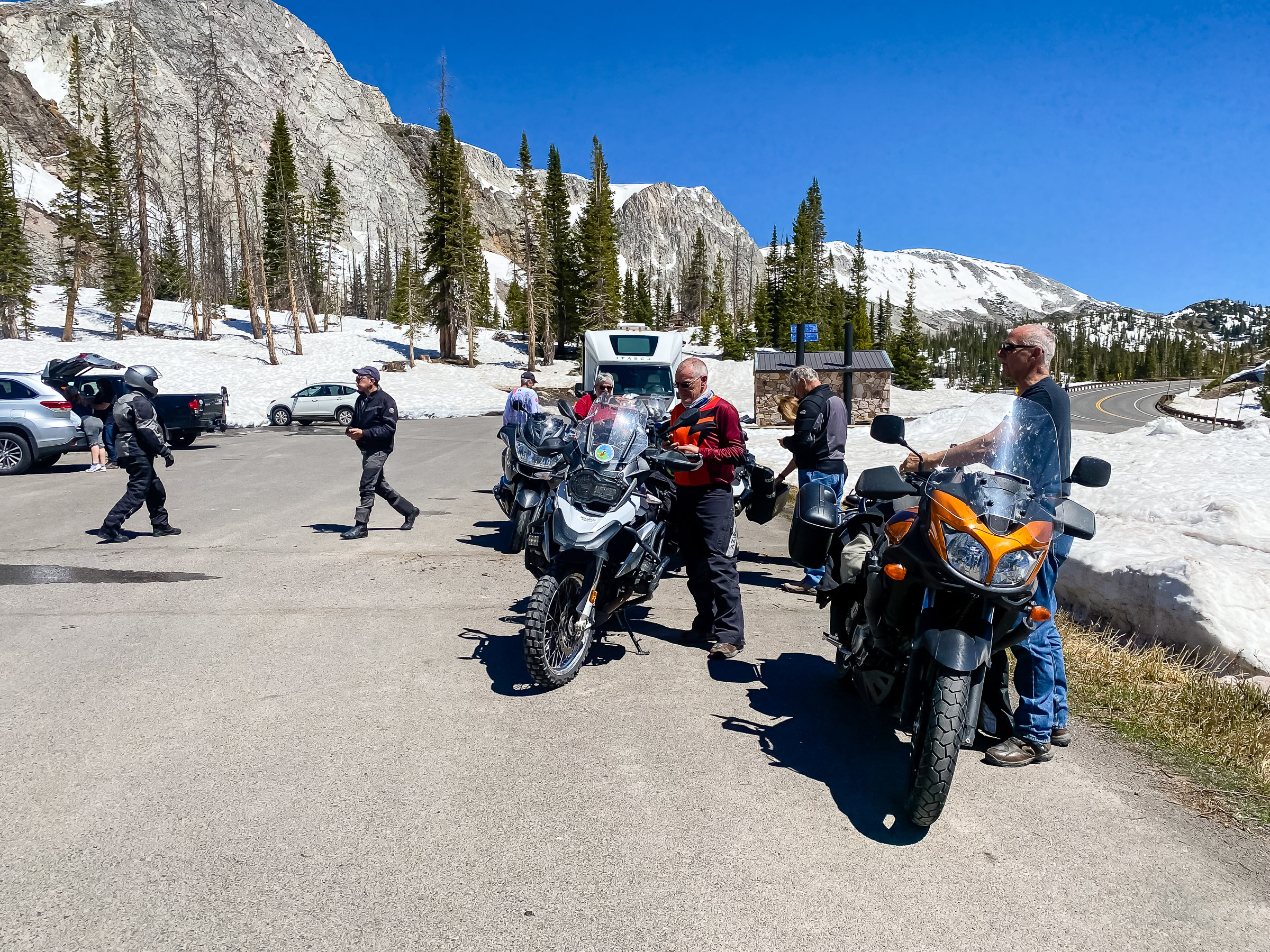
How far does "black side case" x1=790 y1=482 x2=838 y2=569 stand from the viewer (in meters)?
4.74

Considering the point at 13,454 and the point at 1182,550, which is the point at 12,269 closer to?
the point at 13,454

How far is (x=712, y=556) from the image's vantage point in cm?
571

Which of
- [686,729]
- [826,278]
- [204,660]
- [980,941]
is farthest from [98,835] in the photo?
[826,278]

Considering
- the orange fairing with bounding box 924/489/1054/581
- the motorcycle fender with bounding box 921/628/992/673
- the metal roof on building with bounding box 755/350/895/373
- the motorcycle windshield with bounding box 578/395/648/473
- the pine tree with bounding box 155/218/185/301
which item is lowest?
the motorcycle fender with bounding box 921/628/992/673

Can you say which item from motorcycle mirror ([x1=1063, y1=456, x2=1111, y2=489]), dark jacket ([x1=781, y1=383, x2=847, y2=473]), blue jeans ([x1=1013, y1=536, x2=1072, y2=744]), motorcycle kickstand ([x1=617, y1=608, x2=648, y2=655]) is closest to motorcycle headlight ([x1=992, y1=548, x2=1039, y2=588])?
motorcycle mirror ([x1=1063, y1=456, x2=1111, y2=489])

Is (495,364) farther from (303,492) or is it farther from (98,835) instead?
(98,835)

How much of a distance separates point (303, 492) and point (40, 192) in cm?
9738

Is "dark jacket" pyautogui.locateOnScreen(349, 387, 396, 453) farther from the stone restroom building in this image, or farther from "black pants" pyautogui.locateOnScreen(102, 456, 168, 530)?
the stone restroom building

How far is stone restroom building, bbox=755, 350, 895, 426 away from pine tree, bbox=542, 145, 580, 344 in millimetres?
33652

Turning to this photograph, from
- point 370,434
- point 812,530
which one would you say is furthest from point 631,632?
point 370,434

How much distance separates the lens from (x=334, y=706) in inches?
176

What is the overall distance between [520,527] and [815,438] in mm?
2976

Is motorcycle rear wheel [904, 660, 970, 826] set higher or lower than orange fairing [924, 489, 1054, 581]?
lower

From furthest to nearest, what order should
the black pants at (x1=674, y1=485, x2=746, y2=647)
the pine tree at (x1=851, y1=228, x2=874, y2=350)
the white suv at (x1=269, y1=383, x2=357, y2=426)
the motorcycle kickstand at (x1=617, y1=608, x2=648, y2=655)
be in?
the pine tree at (x1=851, y1=228, x2=874, y2=350), the white suv at (x1=269, y1=383, x2=357, y2=426), the black pants at (x1=674, y1=485, x2=746, y2=647), the motorcycle kickstand at (x1=617, y1=608, x2=648, y2=655)
